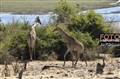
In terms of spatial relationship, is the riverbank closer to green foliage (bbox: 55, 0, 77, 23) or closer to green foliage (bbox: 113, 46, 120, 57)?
green foliage (bbox: 55, 0, 77, 23)

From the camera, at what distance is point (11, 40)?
77.3 feet

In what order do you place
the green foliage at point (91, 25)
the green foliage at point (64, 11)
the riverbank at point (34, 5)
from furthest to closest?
1. the riverbank at point (34, 5)
2. the green foliage at point (64, 11)
3. the green foliage at point (91, 25)

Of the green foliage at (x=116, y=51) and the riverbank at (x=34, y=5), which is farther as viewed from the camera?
the riverbank at (x=34, y=5)

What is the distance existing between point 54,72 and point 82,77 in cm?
205

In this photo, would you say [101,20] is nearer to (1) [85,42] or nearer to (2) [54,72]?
(1) [85,42]

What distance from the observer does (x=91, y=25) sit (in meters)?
25.8

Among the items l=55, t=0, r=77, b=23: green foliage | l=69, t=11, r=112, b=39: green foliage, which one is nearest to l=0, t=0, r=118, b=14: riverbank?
l=55, t=0, r=77, b=23: green foliage

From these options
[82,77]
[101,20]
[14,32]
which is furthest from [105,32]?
[82,77]

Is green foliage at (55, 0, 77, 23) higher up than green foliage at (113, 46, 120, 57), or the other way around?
green foliage at (55, 0, 77, 23)

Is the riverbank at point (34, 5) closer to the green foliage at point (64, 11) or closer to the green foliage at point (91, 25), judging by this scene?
the green foliage at point (64, 11)

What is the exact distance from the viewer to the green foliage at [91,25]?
25.7 m

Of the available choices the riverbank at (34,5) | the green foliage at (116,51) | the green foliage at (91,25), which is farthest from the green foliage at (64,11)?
the riverbank at (34,5)

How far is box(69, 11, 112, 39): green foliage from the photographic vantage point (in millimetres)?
25688

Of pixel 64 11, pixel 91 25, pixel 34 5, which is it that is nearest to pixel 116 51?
pixel 91 25
